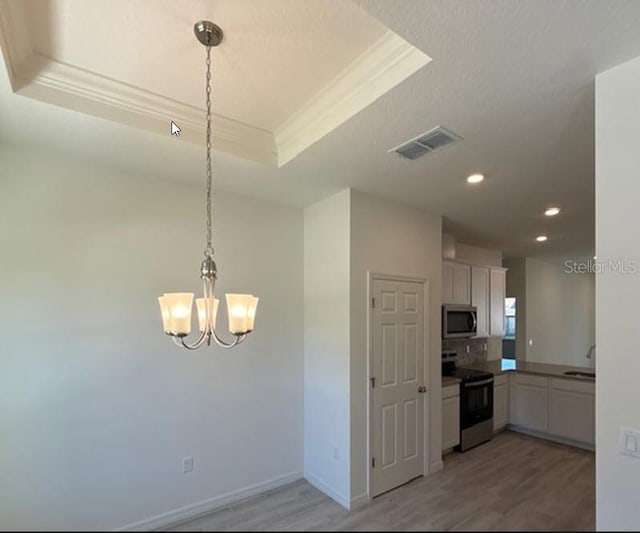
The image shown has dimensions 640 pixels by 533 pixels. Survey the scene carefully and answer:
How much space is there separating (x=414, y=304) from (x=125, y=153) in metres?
2.83

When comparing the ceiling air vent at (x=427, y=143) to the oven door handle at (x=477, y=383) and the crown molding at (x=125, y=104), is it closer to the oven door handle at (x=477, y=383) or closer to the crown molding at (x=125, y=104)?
the crown molding at (x=125, y=104)

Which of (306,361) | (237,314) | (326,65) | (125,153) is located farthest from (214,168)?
(306,361)

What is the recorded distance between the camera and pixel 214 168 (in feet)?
9.13

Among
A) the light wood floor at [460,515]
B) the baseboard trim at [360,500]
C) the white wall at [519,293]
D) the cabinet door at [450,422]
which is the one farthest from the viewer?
the white wall at [519,293]

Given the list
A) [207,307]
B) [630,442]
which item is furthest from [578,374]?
[207,307]

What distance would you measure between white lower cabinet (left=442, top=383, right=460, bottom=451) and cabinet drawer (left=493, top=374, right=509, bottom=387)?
94 centimetres

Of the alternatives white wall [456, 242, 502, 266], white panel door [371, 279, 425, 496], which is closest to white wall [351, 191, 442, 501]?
white panel door [371, 279, 425, 496]

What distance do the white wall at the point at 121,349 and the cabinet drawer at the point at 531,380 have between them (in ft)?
11.5

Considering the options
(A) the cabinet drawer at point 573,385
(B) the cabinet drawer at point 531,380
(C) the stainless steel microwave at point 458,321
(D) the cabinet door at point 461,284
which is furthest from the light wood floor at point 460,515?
(B) the cabinet drawer at point 531,380

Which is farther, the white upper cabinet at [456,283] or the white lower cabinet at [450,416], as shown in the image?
the white upper cabinet at [456,283]

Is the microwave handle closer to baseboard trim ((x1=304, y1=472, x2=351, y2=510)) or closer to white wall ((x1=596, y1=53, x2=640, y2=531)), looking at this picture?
baseboard trim ((x1=304, y1=472, x2=351, y2=510))

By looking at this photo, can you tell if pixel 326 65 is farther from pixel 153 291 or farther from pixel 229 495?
pixel 229 495

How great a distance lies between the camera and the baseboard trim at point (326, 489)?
3.09m

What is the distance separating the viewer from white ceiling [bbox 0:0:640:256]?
140 cm
